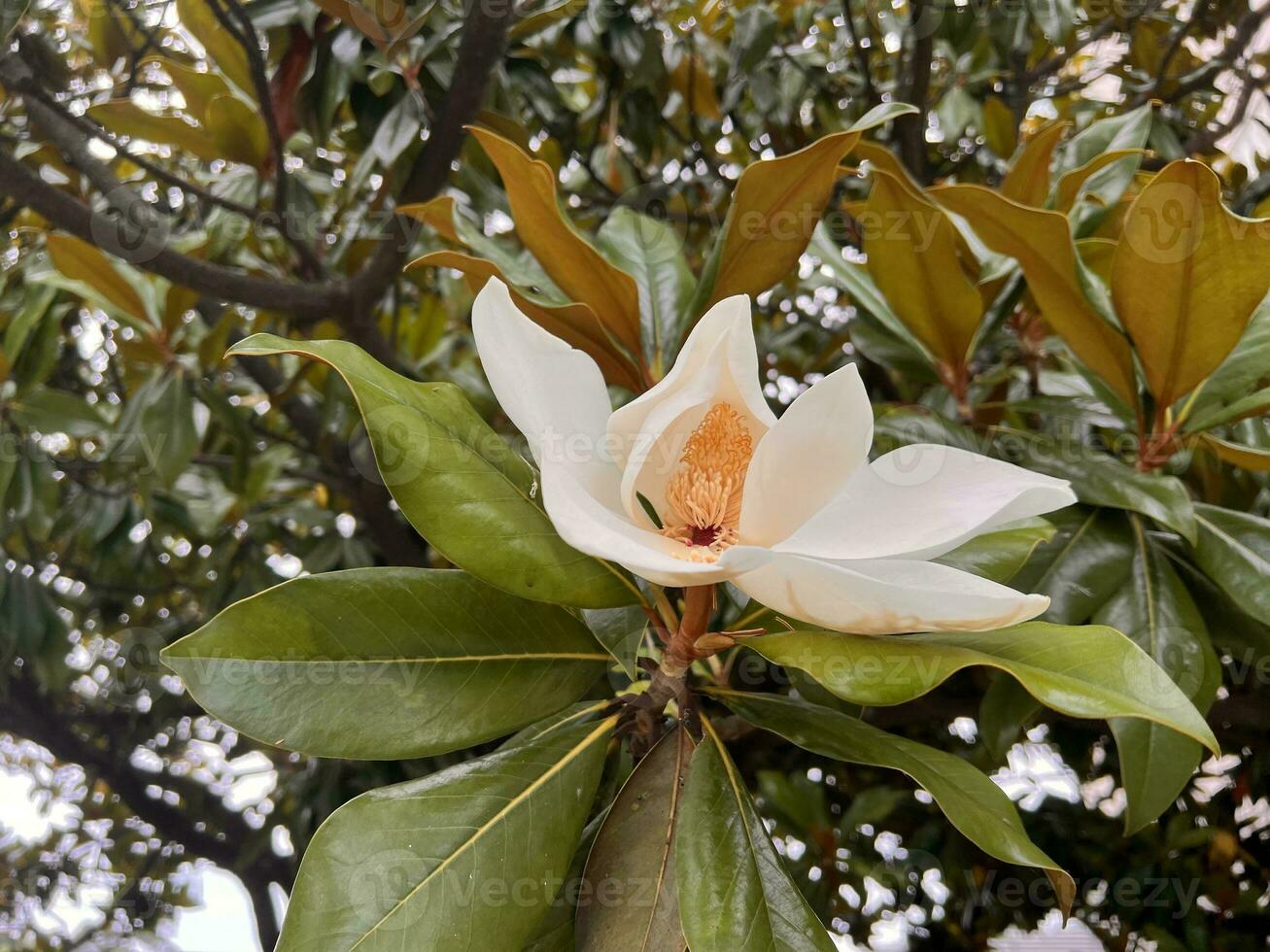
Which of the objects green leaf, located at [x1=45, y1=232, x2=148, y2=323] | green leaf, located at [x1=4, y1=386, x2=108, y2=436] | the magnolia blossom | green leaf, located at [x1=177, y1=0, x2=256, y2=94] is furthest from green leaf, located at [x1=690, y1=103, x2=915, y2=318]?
green leaf, located at [x1=4, y1=386, x2=108, y2=436]

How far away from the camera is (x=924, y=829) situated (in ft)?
4.57

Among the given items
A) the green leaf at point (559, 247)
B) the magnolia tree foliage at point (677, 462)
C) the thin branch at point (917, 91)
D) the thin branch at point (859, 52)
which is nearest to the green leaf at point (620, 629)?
the magnolia tree foliage at point (677, 462)

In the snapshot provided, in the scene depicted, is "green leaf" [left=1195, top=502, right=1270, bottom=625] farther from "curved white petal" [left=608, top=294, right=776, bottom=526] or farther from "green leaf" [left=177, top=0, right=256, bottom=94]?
"green leaf" [left=177, top=0, right=256, bottom=94]

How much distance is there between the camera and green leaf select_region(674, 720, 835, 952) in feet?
1.63

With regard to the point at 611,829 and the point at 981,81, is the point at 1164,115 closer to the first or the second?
the point at 981,81

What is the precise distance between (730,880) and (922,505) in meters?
0.23

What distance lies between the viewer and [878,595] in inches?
16.8

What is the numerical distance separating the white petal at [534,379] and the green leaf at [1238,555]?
488mm

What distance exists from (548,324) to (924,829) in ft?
3.47

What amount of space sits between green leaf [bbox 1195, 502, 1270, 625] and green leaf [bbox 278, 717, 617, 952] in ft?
1.63

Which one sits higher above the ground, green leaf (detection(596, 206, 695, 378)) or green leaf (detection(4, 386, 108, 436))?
green leaf (detection(596, 206, 695, 378))

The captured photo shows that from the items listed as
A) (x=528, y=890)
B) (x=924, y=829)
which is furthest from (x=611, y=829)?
(x=924, y=829)

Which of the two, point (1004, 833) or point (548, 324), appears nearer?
point (1004, 833)

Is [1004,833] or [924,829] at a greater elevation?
[1004,833]
